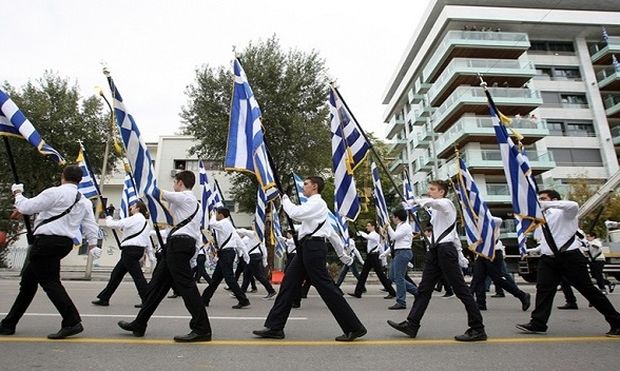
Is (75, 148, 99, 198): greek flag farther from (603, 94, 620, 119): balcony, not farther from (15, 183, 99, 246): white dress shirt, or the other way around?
(603, 94, 620, 119): balcony

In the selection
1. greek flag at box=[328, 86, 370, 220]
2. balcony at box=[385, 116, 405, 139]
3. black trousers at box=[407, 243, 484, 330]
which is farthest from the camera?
balcony at box=[385, 116, 405, 139]

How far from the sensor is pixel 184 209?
4.93 meters

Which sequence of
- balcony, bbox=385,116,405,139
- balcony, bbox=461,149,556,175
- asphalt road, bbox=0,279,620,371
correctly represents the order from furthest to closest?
balcony, bbox=385,116,405,139, balcony, bbox=461,149,556,175, asphalt road, bbox=0,279,620,371

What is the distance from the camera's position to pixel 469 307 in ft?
16.5

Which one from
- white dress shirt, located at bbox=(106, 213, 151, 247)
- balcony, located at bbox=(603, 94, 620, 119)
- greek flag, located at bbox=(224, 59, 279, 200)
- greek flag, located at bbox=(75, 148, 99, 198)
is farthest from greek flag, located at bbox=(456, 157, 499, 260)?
balcony, located at bbox=(603, 94, 620, 119)

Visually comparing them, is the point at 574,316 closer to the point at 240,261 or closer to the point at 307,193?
the point at 307,193

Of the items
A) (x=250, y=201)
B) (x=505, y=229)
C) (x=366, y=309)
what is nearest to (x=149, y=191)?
(x=366, y=309)

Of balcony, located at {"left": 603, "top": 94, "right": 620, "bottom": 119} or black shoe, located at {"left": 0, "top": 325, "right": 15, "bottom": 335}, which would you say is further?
balcony, located at {"left": 603, "top": 94, "right": 620, "bottom": 119}

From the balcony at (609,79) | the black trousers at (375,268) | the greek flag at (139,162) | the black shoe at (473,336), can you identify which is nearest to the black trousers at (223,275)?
the greek flag at (139,162)

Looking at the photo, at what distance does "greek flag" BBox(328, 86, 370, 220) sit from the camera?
6.52m

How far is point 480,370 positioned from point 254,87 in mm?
19272

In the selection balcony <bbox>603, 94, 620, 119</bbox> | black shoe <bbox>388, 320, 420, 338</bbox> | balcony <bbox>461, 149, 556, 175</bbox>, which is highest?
balcony <bbox>603, 94, 620, 119</bbox>

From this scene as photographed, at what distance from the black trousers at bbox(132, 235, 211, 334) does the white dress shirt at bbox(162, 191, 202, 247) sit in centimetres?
8

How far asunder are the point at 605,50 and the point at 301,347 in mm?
42950
